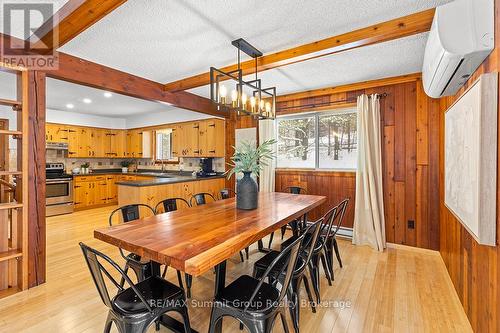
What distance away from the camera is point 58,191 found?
5.54 metres

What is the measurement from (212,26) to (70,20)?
1112 mm

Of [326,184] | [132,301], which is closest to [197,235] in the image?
[132,301]

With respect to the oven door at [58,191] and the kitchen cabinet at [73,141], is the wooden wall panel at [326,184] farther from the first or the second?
the kitchen cabinet at [73,141]

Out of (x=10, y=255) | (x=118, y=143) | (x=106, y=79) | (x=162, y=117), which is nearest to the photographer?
(x=10, y=255)

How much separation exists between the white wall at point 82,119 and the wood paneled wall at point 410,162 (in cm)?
622

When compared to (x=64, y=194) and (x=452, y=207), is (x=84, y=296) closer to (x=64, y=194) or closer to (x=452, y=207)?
(x=452, y=207)

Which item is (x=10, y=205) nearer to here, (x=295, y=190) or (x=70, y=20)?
(x=70, y=20)

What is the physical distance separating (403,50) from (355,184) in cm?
202

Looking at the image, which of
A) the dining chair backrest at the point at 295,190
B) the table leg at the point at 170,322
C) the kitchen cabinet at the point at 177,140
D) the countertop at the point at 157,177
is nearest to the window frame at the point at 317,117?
the dining chair backrest at the point at 295,190

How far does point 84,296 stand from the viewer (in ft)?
7.59

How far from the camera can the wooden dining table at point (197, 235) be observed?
1.34m

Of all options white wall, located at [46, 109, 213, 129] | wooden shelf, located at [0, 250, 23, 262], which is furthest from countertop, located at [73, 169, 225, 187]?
wooden shelf, located at [0, 250, 23, 262]

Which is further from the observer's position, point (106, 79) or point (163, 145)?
point (163, 145)

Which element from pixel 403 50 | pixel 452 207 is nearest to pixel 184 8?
pixel 403 50
